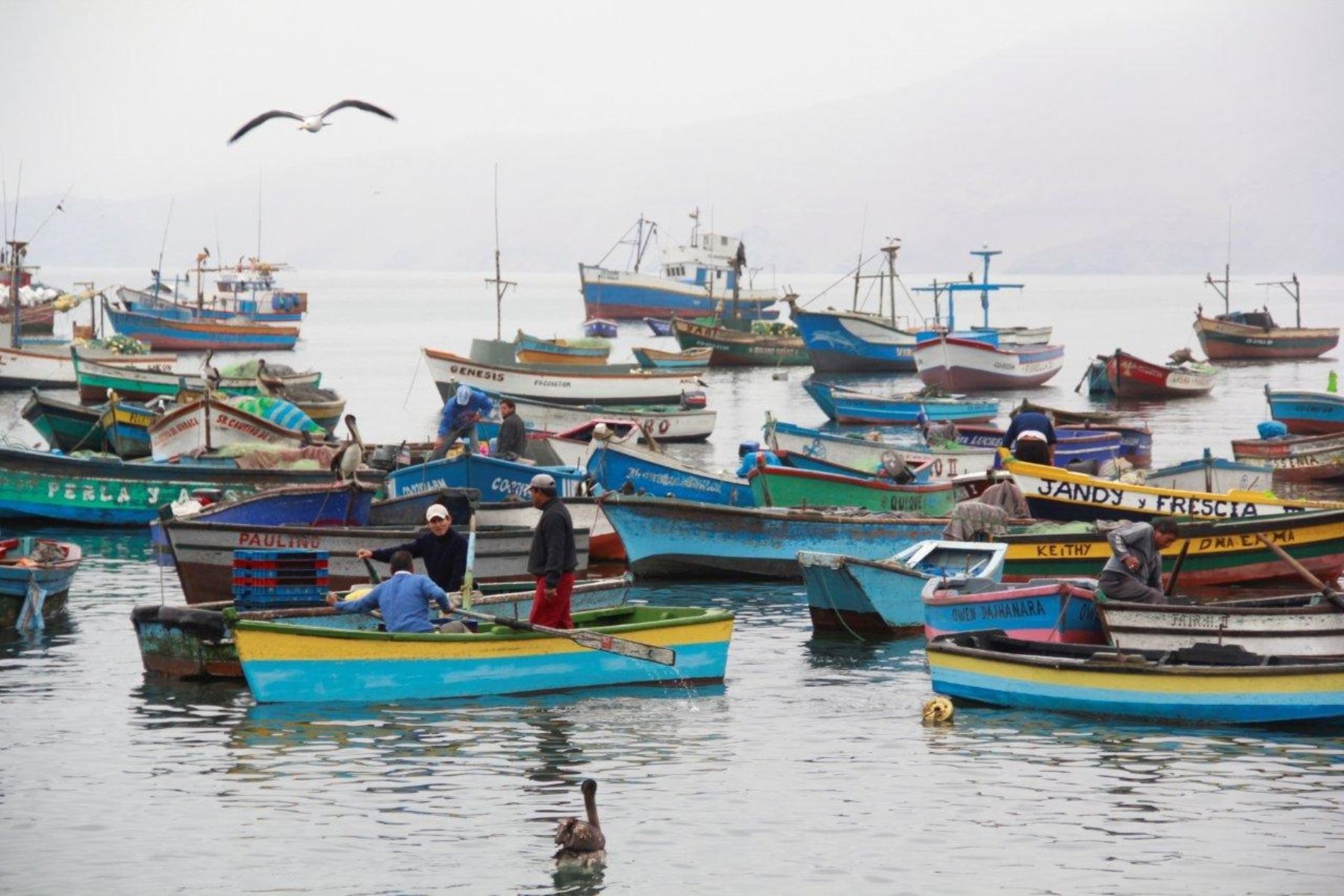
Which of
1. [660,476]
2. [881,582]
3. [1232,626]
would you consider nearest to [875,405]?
[660,476]

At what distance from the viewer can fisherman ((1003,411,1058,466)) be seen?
27.1 m

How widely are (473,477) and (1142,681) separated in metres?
13.2

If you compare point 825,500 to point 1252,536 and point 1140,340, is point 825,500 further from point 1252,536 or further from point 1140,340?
point 1140,340

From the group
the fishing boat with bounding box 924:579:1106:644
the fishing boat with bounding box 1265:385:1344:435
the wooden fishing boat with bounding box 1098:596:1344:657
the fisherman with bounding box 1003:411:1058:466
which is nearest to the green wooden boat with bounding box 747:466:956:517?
the fisherman with bounding box 1003:411:1058:466

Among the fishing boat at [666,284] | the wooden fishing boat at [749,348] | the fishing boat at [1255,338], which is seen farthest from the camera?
the fishing boat at [666,284]

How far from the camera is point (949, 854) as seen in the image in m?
13.7

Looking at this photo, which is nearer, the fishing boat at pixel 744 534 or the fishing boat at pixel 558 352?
the fishing boat at pixel 744 534

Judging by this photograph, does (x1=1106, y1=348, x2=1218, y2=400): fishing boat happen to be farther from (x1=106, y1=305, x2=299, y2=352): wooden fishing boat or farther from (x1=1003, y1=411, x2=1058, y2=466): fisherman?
(x1=106, y1=305, x2=299, y2=352): wooden fishing boat

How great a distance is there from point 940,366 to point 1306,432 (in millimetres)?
21801

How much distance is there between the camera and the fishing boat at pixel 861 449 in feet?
114

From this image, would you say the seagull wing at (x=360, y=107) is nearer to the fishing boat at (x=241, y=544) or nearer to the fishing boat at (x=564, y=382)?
the fishing boat at (x=241, y=544)

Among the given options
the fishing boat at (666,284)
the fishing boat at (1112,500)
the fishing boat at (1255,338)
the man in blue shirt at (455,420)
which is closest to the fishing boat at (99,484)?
the man in blue shirt at (455,420)

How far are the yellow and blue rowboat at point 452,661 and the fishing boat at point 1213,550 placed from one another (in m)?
6.18

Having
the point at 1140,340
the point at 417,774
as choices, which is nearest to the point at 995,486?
the point at 417,774
